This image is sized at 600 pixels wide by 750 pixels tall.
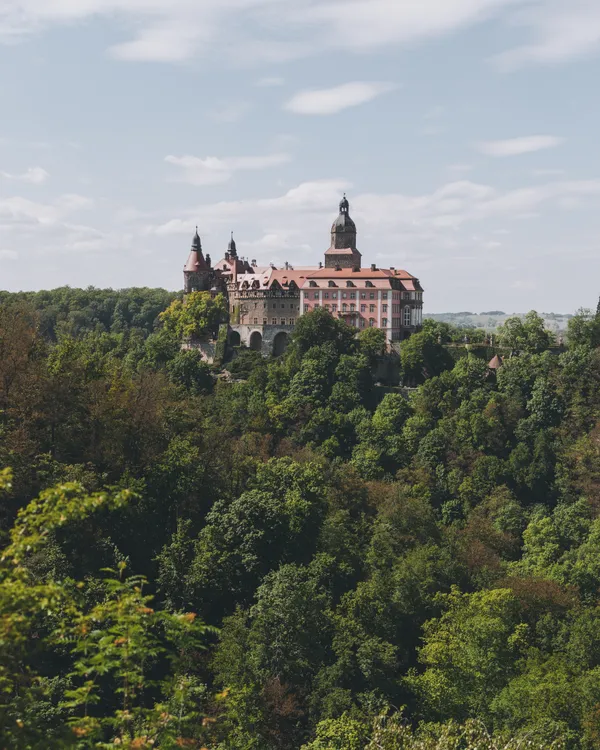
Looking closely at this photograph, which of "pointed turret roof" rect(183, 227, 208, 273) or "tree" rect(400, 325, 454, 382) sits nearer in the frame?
"tree" rect(400, 325, 454, 382)

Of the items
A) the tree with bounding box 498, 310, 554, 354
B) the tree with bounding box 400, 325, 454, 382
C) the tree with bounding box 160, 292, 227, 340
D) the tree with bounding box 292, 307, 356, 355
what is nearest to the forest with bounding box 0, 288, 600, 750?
the tree with bounding box 498, 310, 554, 354

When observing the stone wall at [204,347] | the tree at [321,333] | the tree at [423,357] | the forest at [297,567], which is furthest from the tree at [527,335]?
the stone wall at [204,347]

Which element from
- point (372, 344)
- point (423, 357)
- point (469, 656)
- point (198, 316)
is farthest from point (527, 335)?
point (469, 656)

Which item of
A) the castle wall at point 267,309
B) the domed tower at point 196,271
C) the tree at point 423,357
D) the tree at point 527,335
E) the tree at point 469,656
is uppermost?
the domed tower at point 196,271

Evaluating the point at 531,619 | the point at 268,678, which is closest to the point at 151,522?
the point at 268,678

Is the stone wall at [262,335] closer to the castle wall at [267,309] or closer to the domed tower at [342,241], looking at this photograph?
the castle wall at [267,309]

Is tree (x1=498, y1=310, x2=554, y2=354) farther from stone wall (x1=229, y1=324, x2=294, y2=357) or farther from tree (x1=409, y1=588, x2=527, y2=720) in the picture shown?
tree (x1=409, y1=588, x2=527, y2=720)

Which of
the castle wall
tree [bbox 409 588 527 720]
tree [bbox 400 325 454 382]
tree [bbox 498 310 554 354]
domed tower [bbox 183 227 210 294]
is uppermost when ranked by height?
domed tower [bbox 183 227 210 294]
